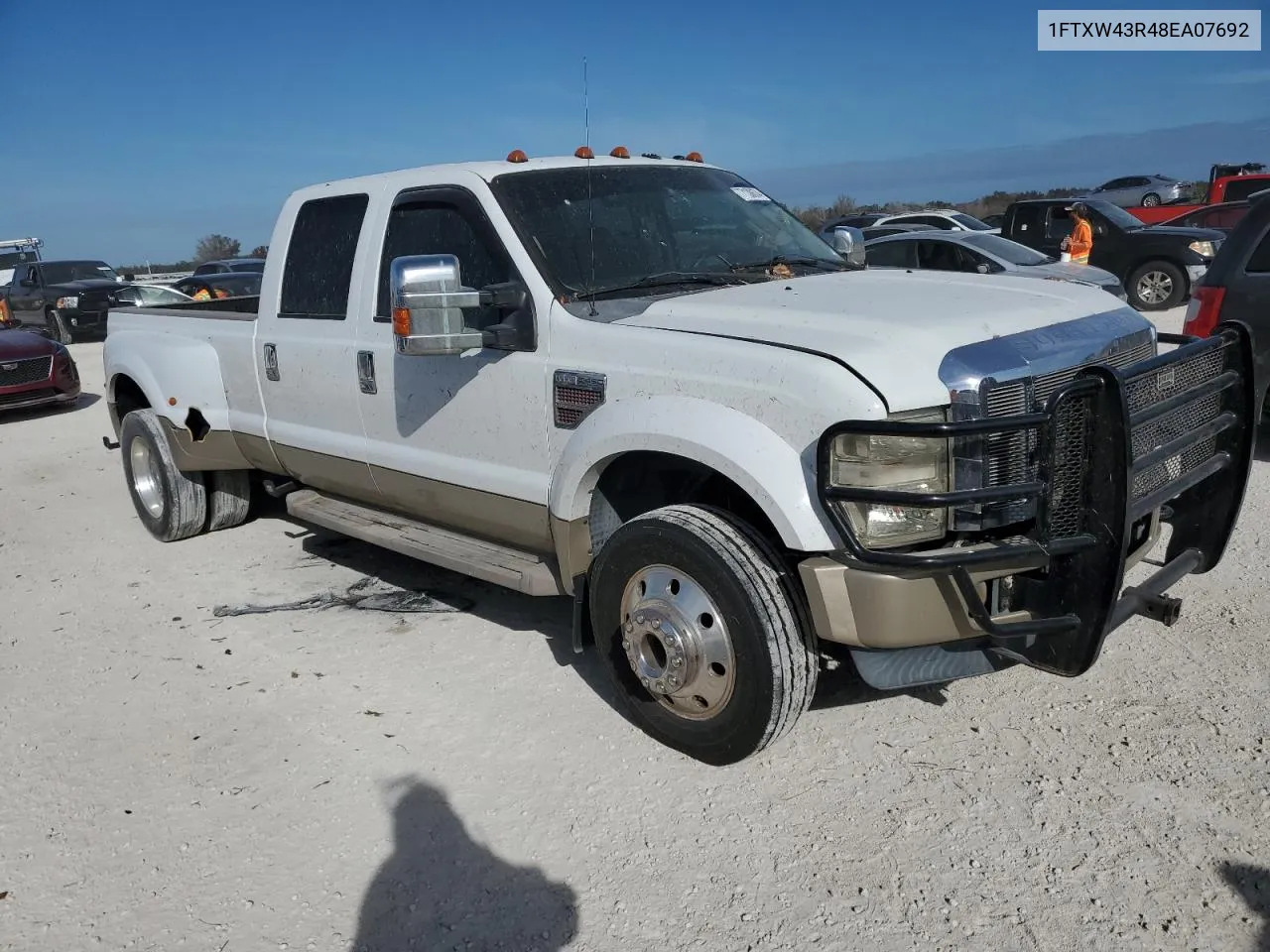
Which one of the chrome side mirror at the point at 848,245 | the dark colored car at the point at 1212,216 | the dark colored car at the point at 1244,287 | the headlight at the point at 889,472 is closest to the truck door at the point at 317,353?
the chrome side mirror at the point at 848,245

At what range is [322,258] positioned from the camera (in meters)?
4.99

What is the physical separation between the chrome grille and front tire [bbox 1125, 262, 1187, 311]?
14.1m

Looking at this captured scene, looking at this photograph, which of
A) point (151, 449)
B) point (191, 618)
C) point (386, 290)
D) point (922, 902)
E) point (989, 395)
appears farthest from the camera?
point (151, 449)

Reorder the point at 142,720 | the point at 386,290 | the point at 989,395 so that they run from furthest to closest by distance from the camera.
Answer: the point at 386,290 < the point at 142,720 < the point at 989,395

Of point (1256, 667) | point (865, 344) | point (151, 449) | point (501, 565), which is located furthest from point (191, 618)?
point (1256, 667)

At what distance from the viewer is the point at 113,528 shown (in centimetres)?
703

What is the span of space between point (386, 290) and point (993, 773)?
3.12m

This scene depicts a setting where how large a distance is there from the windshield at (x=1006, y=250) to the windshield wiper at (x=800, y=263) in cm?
852

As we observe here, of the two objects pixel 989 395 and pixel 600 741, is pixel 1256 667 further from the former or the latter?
pixel 600 741

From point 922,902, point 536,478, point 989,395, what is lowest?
point 922,902

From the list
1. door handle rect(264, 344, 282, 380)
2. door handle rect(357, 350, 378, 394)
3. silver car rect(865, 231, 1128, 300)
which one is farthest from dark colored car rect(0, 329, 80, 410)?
silver car rect(865, 231, 1128, 300)

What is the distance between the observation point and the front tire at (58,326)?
66.1 feet

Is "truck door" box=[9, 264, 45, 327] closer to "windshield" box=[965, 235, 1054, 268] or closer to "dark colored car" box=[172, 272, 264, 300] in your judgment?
"dark colored car" box=[172, 272, 264, 300]

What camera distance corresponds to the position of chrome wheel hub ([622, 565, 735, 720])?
11.1 ft
